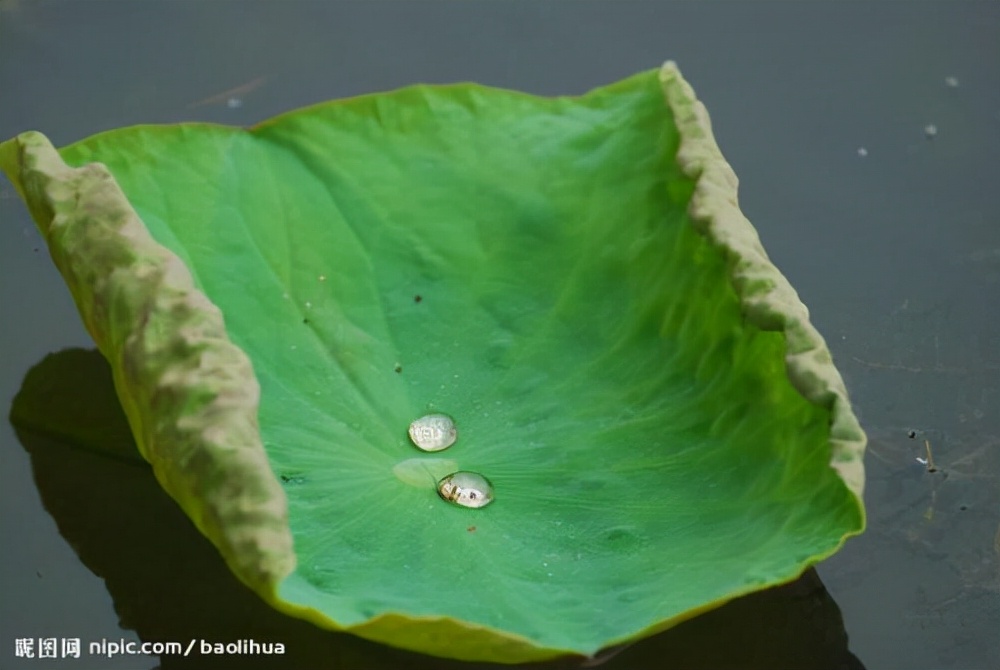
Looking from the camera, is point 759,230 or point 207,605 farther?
point 759,230

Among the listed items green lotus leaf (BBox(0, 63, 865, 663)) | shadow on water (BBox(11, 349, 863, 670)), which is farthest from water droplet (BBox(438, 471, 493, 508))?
shadow on water (BBox(11, 349, 863, 670))

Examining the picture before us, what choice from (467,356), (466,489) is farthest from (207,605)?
(467,356)

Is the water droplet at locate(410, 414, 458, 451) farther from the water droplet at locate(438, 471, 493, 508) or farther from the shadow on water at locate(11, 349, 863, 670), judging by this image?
the shadow on water at locate(11, 349, 863, 670)

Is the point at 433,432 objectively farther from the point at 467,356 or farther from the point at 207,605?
the point at 207,605

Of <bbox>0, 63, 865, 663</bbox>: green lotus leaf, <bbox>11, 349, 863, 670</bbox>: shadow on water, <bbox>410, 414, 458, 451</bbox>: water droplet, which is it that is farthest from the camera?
<bbox>410, 414, 458, 451</bbox>: water droplet

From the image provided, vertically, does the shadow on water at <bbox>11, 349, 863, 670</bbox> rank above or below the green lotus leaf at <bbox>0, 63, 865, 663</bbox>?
below

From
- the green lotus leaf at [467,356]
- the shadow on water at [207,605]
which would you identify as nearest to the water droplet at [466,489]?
the green lotus leaf at [467,356]
